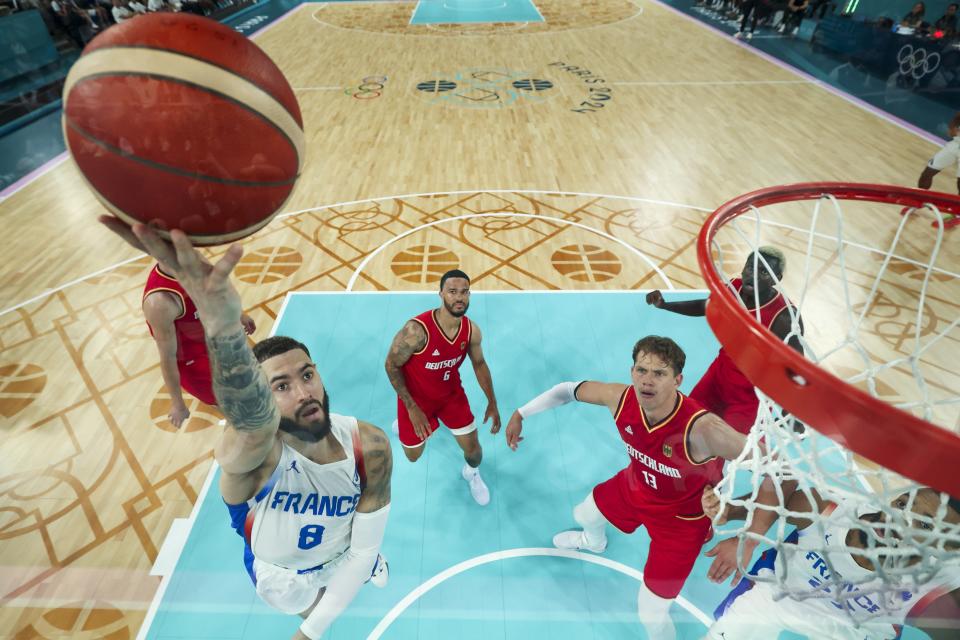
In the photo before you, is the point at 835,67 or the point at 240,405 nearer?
the point at 240,405

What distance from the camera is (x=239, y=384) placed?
1180 millimetres

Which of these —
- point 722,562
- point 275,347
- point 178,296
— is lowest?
point 722,562

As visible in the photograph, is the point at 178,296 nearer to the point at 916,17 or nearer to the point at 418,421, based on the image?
the point at 418,421

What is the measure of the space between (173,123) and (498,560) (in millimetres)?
2512

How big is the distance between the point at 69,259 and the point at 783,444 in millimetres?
6412

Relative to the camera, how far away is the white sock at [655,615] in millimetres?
2393

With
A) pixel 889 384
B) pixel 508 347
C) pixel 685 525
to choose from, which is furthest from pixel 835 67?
pixel 685 525

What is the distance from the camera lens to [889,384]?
386cm

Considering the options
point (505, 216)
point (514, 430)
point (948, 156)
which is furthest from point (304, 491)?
point (948, 156)

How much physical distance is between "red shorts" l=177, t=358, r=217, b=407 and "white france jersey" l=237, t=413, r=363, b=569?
3.88 feet

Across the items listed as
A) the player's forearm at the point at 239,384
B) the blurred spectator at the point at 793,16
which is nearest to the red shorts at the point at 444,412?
the player's forearm at the point at 239,384

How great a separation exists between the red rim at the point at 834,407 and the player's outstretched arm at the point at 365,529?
1.22 m

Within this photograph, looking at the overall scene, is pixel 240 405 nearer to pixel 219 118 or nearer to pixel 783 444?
pixel 219 118

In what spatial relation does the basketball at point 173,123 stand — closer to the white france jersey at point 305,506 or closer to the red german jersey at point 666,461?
the white france jersey at point 305,506
